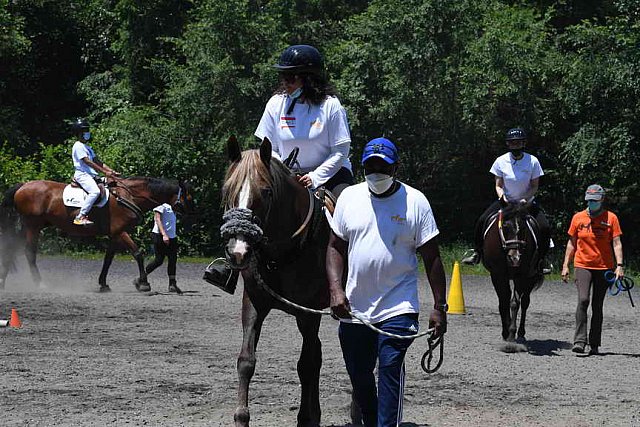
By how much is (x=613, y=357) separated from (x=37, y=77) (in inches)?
1250

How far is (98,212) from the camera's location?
19.7 m

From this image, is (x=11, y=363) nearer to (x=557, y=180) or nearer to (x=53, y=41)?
(x=557, y=180)

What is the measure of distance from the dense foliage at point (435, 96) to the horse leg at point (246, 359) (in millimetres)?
19165

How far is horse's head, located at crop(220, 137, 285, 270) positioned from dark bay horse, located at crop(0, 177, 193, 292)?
38.4 feet

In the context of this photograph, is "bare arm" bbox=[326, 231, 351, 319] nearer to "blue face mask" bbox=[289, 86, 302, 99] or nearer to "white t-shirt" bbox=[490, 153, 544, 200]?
"blue face mask" bbox=[289, 86, 302, 99]

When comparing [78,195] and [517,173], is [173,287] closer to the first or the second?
[78,195]

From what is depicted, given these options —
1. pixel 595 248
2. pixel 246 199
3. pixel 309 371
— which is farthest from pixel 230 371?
pixel 595 248

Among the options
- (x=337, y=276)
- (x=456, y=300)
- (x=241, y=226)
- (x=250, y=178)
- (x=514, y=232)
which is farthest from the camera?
(x=456, y=300)

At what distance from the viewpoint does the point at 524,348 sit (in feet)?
→ 41.8

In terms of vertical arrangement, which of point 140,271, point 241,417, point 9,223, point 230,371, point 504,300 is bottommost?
point 230,371

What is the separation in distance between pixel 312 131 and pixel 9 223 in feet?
46.0

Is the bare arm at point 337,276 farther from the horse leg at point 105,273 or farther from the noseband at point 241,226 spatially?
the horse leg at point 105,273

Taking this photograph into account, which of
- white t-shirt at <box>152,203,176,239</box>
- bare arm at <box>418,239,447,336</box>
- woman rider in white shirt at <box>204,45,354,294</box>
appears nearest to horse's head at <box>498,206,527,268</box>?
woman rider in white shirt at <box>204,45,354,294</box>

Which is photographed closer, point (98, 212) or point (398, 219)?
point (398, 219)
